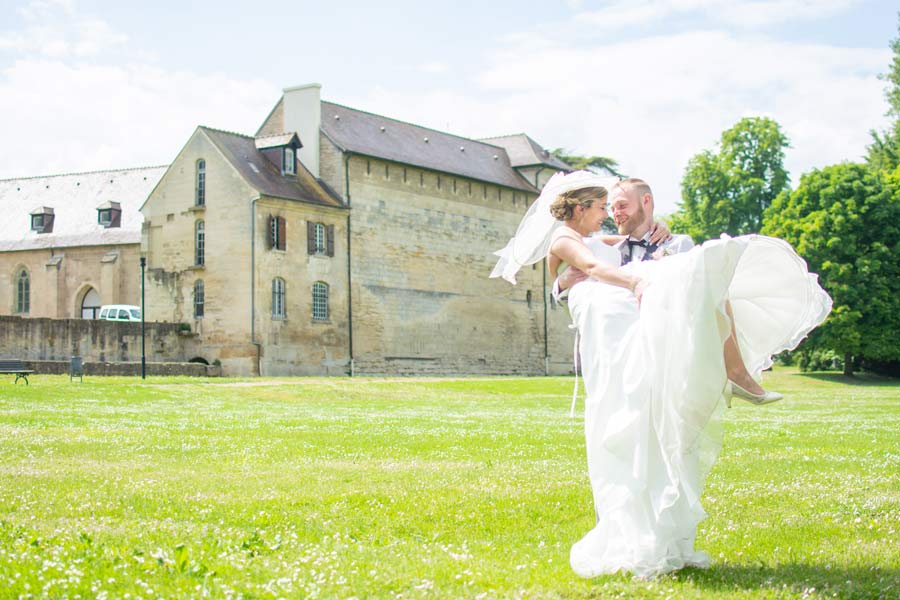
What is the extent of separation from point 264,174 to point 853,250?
102 feet

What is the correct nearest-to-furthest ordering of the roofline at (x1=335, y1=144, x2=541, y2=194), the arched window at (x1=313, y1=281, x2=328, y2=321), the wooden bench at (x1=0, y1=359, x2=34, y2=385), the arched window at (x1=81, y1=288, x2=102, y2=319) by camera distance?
the wooden bench at (x1=0, y1=359, x2=34, y2=385) < the arched window at (x1=313, y1=281, x2=328, y2=321) < the roofline at (x1=335, y1=144, x2=541, y2=194) < the arched window at (x1=81, y1=288, x2=102, y2=319)

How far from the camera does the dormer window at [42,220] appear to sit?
66.5 m

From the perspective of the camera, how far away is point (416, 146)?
62.6 metres

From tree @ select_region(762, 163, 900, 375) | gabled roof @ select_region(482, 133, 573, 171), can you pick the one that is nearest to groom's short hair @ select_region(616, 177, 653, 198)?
tree @ select_region(762, 163, 900, 375)

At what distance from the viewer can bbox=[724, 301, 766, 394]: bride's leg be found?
632 centimetres

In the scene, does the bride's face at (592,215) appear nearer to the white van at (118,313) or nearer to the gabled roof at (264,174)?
the gabled roof at (264,174)

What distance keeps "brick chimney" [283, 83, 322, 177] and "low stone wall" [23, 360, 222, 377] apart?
50.8 ft

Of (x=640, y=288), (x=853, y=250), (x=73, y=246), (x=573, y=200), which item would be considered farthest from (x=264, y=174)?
(x=640, y=288)

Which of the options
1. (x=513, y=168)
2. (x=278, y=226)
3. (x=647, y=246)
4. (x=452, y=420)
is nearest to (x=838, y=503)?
(x=647, y=246)

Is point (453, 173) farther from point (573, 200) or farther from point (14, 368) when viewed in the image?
point (573, 200)

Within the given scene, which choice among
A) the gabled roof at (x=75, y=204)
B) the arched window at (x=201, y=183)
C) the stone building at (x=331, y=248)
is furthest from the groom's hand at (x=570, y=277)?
the gabled roof at (x=75, y=204)

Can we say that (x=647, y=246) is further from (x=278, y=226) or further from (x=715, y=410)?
(x=278, y=226)

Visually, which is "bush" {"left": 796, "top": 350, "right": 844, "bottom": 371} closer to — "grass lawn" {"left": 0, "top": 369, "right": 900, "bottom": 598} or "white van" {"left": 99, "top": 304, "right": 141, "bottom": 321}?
"white van" {"left": 99, "top": 304, "right": 141, "bottom": 321}

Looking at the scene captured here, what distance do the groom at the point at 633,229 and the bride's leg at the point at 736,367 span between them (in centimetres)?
64
